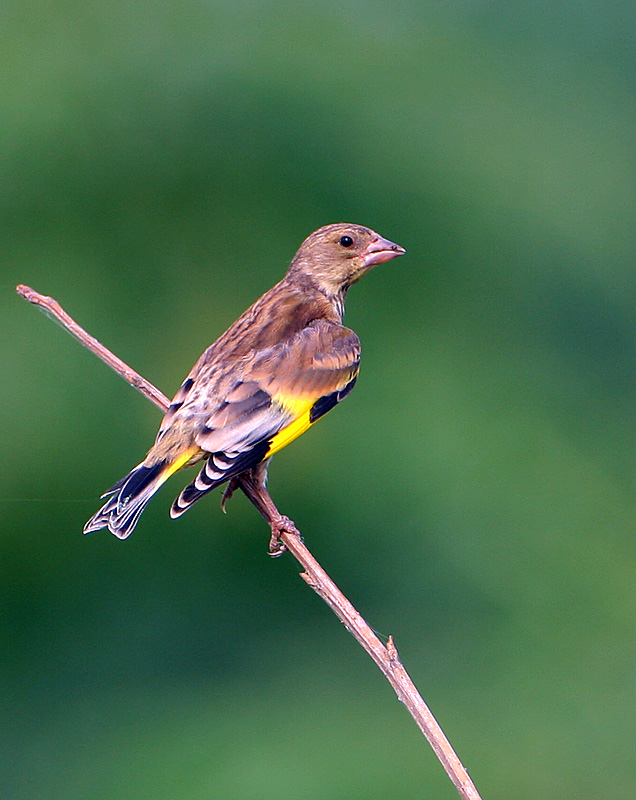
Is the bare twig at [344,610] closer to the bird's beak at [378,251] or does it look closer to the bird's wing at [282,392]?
the bird's wing at [282,392]

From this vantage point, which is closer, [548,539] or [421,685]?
[421,685]

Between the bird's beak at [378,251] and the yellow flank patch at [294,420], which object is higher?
the bird's beak at [378,251]

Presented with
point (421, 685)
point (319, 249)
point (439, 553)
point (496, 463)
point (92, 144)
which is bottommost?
A: point (421, 685)

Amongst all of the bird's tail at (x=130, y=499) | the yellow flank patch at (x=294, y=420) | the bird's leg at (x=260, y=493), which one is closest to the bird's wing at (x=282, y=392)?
the yellow flank patch at (x=294, y=420)

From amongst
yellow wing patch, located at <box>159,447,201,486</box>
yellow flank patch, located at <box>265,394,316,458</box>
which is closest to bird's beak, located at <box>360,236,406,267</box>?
yellow flank patch, located at <box>265,394,316,458</box>

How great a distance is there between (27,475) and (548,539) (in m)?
3.50

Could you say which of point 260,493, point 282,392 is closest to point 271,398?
point 282,392

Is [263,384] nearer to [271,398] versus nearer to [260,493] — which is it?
[271,398]

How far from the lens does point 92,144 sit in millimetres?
8109

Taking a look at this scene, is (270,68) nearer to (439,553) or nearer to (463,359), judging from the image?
(463,359)

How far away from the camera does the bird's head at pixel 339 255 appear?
4168 millimetres

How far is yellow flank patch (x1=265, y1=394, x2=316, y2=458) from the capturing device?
3.50 m

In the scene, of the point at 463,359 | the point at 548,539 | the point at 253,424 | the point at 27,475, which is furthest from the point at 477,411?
the point at 253,424

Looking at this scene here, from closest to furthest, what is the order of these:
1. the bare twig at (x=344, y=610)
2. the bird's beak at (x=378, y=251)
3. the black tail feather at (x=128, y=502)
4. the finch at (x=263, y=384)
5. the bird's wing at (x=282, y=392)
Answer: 1. the bare twig at (x=344, y=610)
2. the black tail feather at (x=128, y=502)
3. the finch at (x=263, y=384)
4. the bird's wing at (x=282, y=392)
5. the bird's beak at (x=378, y=251)
